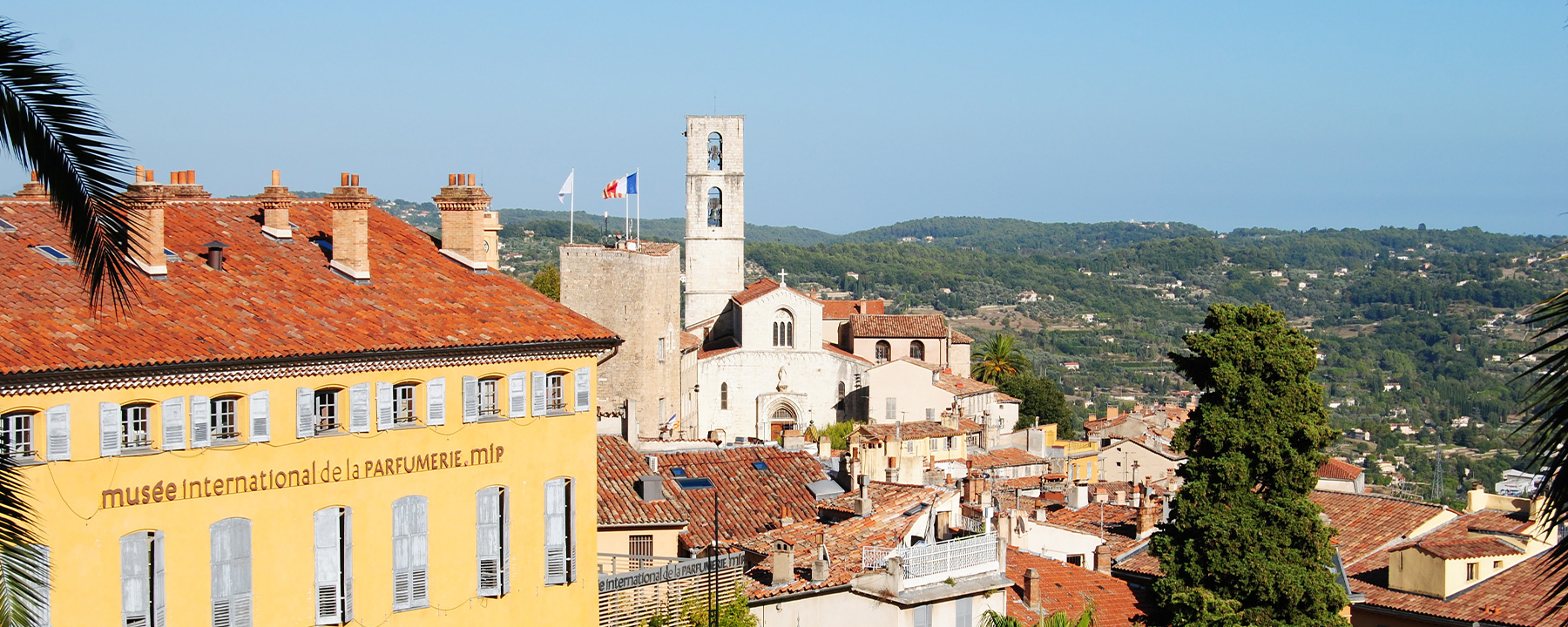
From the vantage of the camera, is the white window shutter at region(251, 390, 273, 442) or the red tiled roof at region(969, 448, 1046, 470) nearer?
the white window shutter at region(251, 390, 273, 442)

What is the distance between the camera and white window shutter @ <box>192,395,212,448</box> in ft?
58.6

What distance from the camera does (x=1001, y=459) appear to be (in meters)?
58.2

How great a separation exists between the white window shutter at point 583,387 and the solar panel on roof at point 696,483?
6852 mm

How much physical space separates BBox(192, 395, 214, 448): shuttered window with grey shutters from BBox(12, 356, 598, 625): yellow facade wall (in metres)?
0.09

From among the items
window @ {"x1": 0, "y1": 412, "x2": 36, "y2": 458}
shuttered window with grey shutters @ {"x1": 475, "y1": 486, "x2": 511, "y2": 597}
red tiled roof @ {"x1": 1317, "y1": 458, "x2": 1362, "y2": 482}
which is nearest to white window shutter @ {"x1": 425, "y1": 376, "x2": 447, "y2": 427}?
shuttered window with grey shutters @ {"x1": 475, "y1": 486, "x2": 511, "y2": 597}

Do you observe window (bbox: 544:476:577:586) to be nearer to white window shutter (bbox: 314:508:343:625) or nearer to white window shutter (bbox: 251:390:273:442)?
white window shutter (bbox: 314:508:343:625)

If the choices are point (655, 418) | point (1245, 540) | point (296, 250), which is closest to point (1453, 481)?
point (655, 418)

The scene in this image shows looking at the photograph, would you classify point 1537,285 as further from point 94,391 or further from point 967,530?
point 94,391

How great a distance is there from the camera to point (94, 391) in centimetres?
1677

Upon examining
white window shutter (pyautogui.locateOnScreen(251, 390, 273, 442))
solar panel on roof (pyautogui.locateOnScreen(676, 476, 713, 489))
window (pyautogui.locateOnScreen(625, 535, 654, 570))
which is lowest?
window (pyautogui.locateOnScreen(625, 535, 654, 570))

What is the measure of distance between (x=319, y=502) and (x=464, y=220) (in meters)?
5.84

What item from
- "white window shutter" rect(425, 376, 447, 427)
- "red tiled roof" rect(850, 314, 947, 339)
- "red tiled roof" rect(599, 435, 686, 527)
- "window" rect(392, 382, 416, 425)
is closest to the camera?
"window" rect(392, 382, 416, 425)

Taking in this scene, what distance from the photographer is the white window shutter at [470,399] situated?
20672 millimetres

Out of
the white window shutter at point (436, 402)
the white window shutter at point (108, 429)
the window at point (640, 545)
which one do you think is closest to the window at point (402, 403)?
the white window shutter at point (436, 402)
